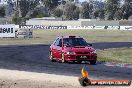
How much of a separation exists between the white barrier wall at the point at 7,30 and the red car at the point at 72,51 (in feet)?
102

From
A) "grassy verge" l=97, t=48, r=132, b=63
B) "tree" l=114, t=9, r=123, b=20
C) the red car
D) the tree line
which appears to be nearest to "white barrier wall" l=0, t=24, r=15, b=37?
"grassy verge" l=97, t=48, r=132, b=63

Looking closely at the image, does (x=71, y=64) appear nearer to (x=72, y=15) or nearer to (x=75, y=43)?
(x=75, y=43)

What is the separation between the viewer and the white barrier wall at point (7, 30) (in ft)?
182

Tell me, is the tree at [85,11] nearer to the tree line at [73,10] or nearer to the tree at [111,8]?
the tree line at [73,10]

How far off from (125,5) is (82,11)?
99.3ft

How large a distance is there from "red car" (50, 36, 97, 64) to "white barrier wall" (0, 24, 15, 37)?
1230 inches

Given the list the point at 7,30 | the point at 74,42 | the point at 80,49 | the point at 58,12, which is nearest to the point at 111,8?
the point at 58,12

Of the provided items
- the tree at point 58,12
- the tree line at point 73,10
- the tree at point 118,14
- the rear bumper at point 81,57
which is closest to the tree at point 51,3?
the tree line at point 73,10

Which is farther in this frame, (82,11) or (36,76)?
(82,11)

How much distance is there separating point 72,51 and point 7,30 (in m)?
34.1

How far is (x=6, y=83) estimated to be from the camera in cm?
1458

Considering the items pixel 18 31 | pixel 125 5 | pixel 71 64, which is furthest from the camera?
pixel 125 5

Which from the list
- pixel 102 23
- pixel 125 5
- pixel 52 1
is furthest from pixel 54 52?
pixel 52 1

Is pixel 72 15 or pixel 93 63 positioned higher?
pixel 93 63
